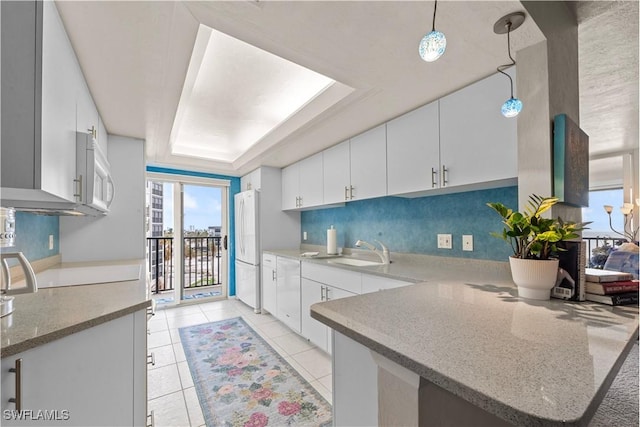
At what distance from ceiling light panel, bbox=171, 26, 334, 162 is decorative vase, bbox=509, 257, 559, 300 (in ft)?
5.50

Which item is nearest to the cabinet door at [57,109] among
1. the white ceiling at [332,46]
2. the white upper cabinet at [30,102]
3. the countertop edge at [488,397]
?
the white upper cabinet at [30,102]

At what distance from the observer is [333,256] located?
10.1 ft

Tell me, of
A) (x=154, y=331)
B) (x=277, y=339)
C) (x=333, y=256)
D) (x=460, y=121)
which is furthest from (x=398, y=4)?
(x=154, y=331)

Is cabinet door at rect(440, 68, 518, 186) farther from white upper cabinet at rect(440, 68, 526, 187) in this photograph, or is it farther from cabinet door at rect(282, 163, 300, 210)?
cabinet door at rect(282, 163, 300, 210)

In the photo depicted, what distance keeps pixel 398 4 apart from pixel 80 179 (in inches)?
69.1

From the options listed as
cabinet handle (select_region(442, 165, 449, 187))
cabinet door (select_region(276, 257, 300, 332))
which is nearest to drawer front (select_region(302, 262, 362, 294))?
cabinet door (select_region(276, 257, 300, 332))

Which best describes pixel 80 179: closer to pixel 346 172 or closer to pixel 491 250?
pixel 346 172

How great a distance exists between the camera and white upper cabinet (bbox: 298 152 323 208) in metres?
3.17

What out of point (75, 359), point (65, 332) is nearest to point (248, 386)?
point (75, 359)

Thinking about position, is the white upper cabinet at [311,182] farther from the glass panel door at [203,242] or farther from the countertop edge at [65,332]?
the countertop edge at [65,332]

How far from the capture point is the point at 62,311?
1.02m

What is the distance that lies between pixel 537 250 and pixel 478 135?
89 cm

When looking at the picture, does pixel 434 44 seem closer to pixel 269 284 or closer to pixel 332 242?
pixel 332 242

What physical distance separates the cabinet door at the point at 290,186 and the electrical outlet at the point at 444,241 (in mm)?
1939
